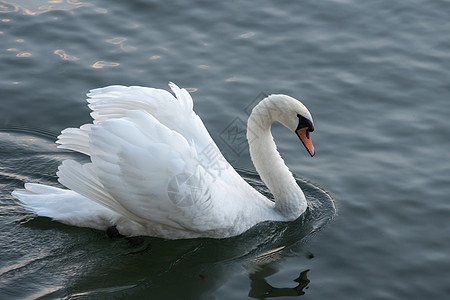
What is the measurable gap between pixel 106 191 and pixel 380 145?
3.99 meters

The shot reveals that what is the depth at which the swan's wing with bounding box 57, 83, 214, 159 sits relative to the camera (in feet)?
26.2

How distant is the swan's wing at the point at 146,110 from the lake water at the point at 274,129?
3.32 feet

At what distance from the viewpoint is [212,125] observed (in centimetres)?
1002

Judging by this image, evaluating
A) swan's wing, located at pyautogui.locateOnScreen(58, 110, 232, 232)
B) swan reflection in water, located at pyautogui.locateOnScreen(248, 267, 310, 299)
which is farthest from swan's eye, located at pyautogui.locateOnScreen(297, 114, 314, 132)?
swan reflection in water, located at pyautogui.locateOnScreen(248, 267, 310, 299)

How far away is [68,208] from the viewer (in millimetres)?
7871

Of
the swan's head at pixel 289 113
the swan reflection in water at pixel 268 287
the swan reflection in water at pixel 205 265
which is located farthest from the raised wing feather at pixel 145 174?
the swan's head at pixel 289 113

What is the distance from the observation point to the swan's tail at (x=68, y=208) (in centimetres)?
784

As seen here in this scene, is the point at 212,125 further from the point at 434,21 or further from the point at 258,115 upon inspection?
the point at 434,21

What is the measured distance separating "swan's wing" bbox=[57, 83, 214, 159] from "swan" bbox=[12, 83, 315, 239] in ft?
0.04

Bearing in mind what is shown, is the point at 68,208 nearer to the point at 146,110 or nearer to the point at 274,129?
the point at 146,110

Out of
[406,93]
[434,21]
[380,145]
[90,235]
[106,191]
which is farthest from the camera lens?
[434,21]

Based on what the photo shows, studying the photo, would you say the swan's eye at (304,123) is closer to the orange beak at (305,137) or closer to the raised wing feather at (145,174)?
the orange beak at (305,137)

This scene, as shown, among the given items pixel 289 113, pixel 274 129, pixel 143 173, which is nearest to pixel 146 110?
pixel 143 173

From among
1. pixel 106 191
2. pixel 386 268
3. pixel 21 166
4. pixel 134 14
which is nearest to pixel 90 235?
pixel 106 191
